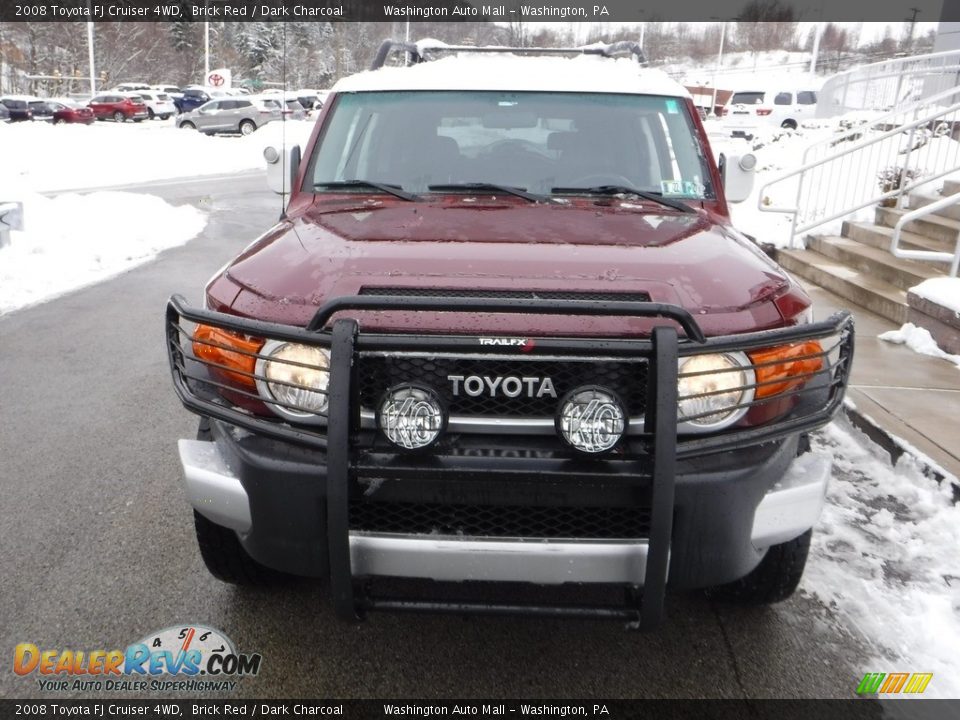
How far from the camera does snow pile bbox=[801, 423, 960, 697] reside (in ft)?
9.05

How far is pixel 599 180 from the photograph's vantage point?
3434 mm

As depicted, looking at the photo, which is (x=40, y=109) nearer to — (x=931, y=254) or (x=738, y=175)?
(x=931, y=254)

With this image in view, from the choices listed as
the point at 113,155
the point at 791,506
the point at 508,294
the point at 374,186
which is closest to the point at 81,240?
the point at 374,186

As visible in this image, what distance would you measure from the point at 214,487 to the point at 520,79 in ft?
7.98

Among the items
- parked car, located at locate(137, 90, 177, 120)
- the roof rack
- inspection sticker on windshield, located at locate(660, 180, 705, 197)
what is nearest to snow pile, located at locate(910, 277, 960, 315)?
the roof rack

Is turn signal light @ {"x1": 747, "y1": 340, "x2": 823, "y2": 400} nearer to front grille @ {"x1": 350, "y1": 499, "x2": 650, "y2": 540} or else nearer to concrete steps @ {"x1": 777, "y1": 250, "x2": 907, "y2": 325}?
front grille @ {"x1": 350, "y1": 499, "x2": 650, "y2": 540}

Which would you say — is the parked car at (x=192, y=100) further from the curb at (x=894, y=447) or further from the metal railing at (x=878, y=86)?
the curb at (x=894, y=447)

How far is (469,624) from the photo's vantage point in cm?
288

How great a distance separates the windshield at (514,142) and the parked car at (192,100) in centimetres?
4914

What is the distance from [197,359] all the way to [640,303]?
1.31m

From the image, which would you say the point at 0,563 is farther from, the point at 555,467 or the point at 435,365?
the point at 555,467

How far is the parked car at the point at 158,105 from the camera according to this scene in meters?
45.4

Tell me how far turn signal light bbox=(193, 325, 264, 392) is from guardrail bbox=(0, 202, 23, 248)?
26.9 ft

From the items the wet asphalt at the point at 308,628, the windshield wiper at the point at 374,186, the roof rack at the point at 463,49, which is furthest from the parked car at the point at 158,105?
the windshield wiper at the point at 374,186
